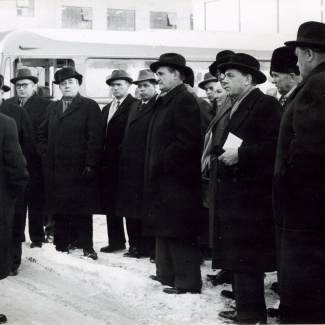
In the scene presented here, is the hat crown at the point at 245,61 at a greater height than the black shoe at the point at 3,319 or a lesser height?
greater

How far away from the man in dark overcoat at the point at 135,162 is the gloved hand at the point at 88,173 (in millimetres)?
329

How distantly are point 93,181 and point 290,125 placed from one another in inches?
150

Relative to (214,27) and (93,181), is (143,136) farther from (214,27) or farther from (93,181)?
(214,27)

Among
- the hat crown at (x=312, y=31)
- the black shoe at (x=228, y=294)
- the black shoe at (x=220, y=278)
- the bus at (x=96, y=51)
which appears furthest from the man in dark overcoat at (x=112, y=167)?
the bus at (x=96, y=51)

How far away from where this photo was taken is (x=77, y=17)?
25094mm

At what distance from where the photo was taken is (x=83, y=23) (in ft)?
82.0

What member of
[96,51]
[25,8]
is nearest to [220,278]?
[96,51]

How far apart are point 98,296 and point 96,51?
8.96 metres

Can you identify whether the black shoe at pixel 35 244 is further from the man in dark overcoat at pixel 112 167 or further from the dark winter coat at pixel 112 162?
the dark winter coat at pixel 112 162

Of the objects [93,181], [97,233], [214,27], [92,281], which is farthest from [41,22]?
[92,281]

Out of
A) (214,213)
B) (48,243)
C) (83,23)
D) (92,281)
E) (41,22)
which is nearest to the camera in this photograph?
(214,213)

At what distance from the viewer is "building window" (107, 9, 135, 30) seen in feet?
80.1

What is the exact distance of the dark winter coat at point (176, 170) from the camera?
210 inches

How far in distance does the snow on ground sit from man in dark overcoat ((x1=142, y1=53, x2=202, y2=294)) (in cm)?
32
